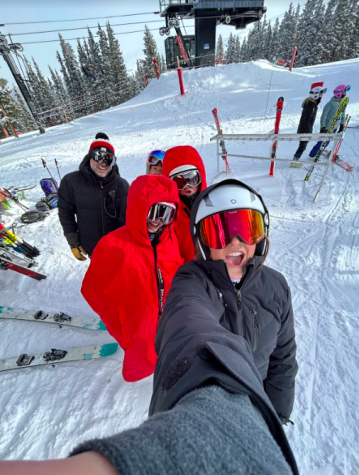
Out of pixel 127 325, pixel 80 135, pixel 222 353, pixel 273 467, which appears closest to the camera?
pixel 273 467

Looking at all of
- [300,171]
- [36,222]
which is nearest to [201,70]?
[300,171]

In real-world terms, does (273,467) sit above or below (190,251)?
above

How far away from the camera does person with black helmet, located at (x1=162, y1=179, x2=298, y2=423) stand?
131 cm

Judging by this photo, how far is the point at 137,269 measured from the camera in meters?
1.92

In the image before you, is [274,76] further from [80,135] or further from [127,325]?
[127,325]

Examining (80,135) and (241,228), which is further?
(80,135)

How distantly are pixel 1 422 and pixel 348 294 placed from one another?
442cm

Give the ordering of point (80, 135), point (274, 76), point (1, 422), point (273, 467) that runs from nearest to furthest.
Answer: point (273, 467), point (1, 422), point (80, 135), point (274, 76)

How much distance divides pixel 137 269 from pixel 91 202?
4.62 ft

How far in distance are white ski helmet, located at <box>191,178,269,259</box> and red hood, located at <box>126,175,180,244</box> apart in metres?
0.54

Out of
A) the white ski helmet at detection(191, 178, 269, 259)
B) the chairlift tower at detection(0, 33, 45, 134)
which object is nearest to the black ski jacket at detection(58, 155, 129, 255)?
the white ski helmet at detection(191, 178, 269, 259)

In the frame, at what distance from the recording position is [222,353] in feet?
2.37

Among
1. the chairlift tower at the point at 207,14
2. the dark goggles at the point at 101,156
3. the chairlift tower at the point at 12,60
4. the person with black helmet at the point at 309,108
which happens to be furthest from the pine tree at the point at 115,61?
the dark goggles at the point at 101,156

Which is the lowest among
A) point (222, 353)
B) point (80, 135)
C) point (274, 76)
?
point (80, 135)
